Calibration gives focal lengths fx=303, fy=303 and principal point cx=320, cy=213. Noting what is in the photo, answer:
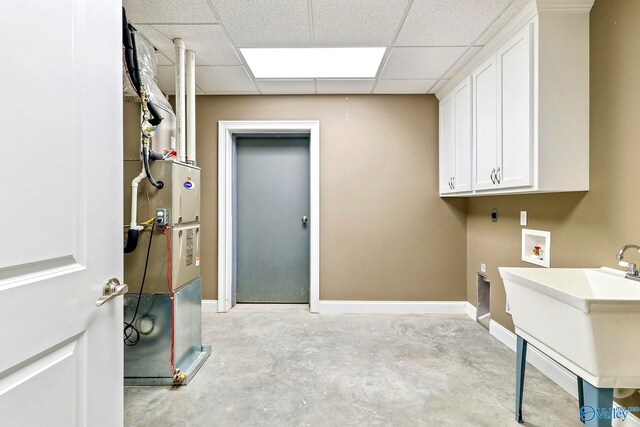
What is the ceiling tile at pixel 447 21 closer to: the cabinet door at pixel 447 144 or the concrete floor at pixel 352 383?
the cabinet door at pixel 447 144

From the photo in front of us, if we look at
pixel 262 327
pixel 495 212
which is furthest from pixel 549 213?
pixel 262 327

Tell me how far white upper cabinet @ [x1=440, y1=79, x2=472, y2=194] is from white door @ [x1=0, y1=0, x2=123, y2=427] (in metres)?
2.62

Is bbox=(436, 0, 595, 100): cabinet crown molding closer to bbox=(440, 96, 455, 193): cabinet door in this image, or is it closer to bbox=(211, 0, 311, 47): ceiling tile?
bbox=(440, 96, 455, 193): cabinet door

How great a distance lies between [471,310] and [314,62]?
116 inches

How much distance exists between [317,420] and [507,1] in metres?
2.75

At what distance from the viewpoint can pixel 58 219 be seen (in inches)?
28.2

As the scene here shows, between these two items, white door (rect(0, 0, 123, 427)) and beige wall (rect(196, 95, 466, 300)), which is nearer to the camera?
white door (rect(0, 0, 123, 427))

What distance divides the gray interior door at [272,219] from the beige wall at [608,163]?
2.36m

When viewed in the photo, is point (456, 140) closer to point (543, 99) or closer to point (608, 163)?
point (543, 99)

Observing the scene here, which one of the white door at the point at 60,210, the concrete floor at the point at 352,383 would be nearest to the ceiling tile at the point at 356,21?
the white door at the point at 60,210

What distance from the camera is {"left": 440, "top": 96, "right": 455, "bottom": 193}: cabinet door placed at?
9.96 ft

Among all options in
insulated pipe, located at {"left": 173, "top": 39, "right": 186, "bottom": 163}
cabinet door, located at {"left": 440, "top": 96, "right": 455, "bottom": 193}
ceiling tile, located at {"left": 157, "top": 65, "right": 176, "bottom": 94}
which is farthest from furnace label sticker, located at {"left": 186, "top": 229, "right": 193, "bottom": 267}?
cabinet door, located at {"left": 440, "top": 96, "right": 455, "bottom": 193}

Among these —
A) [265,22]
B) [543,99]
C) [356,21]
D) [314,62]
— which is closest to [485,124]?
[543,99]

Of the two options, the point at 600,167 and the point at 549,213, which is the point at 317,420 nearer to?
the point at 549,213
